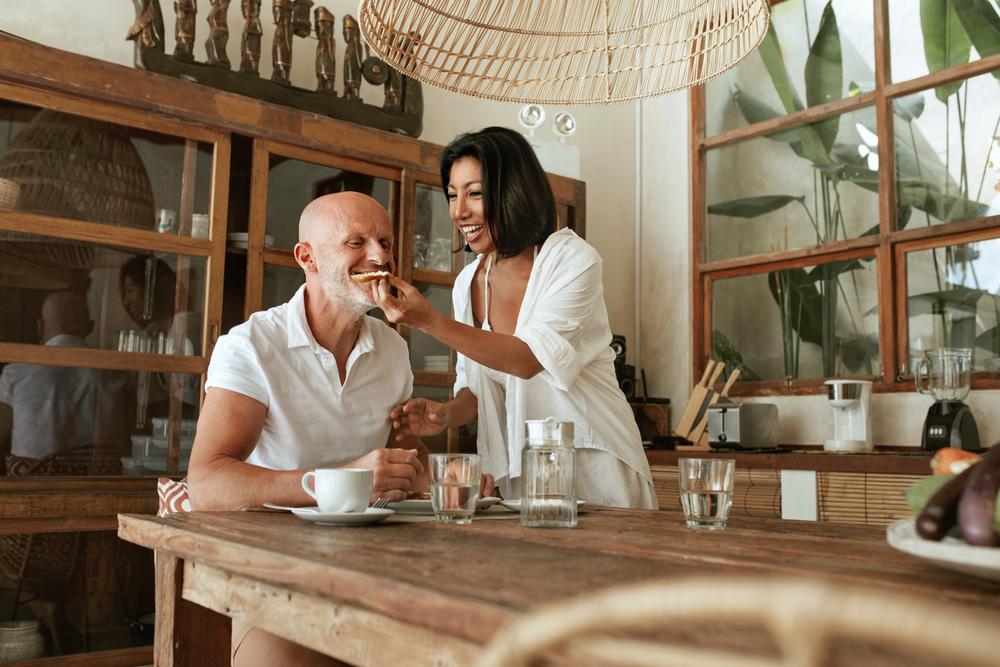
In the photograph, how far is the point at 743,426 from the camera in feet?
Answer: 11.8

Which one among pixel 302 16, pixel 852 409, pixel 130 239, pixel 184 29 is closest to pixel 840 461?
pixel 852 409

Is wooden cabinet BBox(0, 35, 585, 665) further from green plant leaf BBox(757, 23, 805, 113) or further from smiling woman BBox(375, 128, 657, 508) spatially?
green plant leaf BBox(757, 23, 805, 113)

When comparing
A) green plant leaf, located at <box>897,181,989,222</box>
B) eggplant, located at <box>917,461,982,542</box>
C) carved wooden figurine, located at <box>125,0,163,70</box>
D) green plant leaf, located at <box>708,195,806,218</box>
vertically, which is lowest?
eggplant, located at <box>917,461,982,542</box>

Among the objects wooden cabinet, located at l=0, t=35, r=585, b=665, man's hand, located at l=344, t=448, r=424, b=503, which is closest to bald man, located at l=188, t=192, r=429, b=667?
man's hand, located at l=344, t=448, r=424, b=503

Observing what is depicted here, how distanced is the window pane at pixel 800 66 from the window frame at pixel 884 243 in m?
0.07

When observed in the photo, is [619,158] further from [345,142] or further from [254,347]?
[254,347]

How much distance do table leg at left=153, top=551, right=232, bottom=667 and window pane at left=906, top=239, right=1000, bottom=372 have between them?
332 centimetres

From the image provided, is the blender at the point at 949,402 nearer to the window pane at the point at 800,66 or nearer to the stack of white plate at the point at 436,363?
the window pane at the point at 800,66

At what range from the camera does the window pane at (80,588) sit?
2.41 meters

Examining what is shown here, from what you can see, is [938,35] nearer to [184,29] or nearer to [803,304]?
[803,304]

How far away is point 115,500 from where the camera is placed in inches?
99.9

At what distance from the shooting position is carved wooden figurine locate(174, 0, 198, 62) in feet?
9.33

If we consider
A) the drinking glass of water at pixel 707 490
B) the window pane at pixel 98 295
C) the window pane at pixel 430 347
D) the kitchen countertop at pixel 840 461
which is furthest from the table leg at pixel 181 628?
the window pane at pixel 430 347

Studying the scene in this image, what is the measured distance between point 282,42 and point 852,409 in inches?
114
